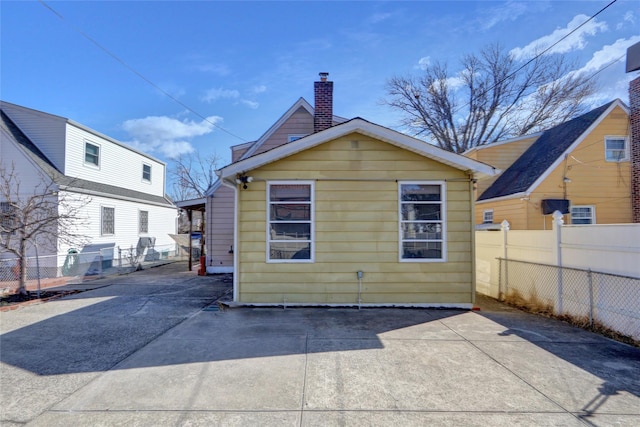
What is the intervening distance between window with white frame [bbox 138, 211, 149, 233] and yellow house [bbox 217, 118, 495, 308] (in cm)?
1148

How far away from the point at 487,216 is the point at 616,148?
479 cm

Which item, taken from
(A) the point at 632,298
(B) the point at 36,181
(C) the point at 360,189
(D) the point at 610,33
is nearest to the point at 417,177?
(C) the point at 360,189

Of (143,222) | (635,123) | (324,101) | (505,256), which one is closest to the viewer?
(635,123)

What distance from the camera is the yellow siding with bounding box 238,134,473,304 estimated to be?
21.5ft

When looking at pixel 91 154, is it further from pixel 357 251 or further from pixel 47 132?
pixel 357 251

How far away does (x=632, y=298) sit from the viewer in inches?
178

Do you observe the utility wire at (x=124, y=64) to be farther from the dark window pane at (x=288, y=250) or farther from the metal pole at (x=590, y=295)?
the metal pole at (x=590, y=295)

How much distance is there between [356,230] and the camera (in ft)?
21.6

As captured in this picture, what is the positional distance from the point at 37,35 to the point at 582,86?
27756 millimetres

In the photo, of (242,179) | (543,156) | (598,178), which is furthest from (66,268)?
(598,178)

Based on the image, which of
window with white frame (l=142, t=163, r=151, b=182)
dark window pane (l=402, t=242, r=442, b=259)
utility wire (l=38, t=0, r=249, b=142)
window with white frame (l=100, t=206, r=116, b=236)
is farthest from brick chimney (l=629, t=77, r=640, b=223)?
window with white frame (l=142, t=163, r=151, b=182)

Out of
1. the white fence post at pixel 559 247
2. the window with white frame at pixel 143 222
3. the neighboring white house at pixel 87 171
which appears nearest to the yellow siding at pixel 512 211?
the white fence post at pixel 559 247

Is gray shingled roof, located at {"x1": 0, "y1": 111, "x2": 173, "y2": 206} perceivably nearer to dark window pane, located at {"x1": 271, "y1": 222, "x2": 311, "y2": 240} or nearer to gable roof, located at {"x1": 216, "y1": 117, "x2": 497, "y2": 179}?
gable roof, located at {"x1": 216, "y1": 117, "x2": 497, "y2": 179}

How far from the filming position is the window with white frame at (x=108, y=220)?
13.1 m
